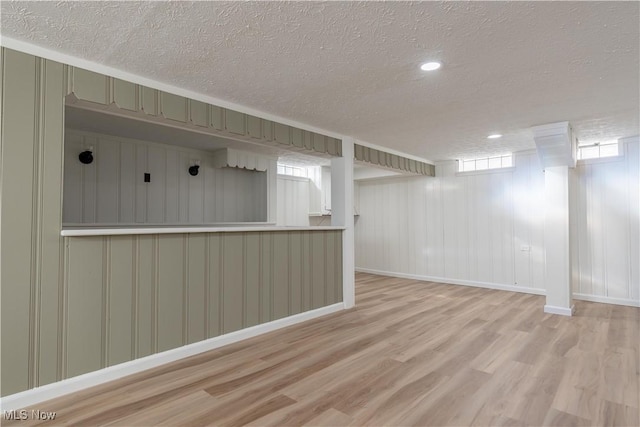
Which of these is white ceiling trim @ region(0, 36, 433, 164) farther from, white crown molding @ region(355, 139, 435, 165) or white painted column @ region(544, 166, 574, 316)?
white painted column @ region(544, 166, 574, 316)

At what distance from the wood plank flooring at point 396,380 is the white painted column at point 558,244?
38 cm

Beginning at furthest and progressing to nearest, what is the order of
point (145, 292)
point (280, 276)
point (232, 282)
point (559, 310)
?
point (559, 310)
point (280, 276)
point (232, 282)
point (145, 292)

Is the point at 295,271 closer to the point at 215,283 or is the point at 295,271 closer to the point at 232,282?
the point at 232,282

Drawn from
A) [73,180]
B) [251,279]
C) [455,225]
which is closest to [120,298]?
[251,279]

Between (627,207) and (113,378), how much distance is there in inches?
253

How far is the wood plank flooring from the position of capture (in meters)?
2.09

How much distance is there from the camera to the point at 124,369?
2602mm

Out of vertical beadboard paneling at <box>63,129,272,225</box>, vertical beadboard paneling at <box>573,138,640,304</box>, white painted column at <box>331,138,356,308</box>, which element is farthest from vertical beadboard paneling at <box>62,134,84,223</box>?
vertical beadboard paneling at <box>573,138,640,304</box>

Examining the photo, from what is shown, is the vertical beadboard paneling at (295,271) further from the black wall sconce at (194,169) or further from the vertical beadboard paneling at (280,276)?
the black wall sconce at (194,169)

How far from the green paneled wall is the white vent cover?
3.50 metres

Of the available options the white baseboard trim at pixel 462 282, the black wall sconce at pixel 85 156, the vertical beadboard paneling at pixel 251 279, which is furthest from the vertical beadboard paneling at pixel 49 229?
the white baseboard trim at pixel 462 282

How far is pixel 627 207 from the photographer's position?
4789 mm

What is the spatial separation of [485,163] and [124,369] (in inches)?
243

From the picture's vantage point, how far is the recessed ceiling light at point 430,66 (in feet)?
8.12
